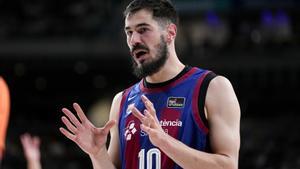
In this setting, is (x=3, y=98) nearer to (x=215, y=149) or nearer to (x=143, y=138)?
(x=143, y=138)

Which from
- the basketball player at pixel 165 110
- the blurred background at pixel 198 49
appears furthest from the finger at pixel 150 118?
the blurred background at pixel 198 49

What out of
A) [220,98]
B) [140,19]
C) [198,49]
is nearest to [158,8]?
[140,19]

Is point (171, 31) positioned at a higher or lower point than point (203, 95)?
higher

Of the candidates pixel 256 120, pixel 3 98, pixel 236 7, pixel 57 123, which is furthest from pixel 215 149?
pixel 57 123

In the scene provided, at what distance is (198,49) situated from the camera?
725 inches

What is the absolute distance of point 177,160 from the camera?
3.57 meters

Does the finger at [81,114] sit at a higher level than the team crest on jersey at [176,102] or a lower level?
lower

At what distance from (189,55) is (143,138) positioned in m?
14.4

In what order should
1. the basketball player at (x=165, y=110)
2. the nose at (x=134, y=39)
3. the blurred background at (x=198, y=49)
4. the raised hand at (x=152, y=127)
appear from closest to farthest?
the raised hand at (x=152, y=127) < the basketball player at (x=165, y=110) < the nose at (x=134, y=39) < the blurred background at (x=198, y=49)

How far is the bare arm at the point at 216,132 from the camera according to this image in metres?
3.54

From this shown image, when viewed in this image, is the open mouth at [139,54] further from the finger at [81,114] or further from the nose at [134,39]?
the finger at [81,114]

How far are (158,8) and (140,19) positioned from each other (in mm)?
169

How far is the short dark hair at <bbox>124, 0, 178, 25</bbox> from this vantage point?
4.10 metres

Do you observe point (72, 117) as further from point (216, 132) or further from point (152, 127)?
point (216, 132)
